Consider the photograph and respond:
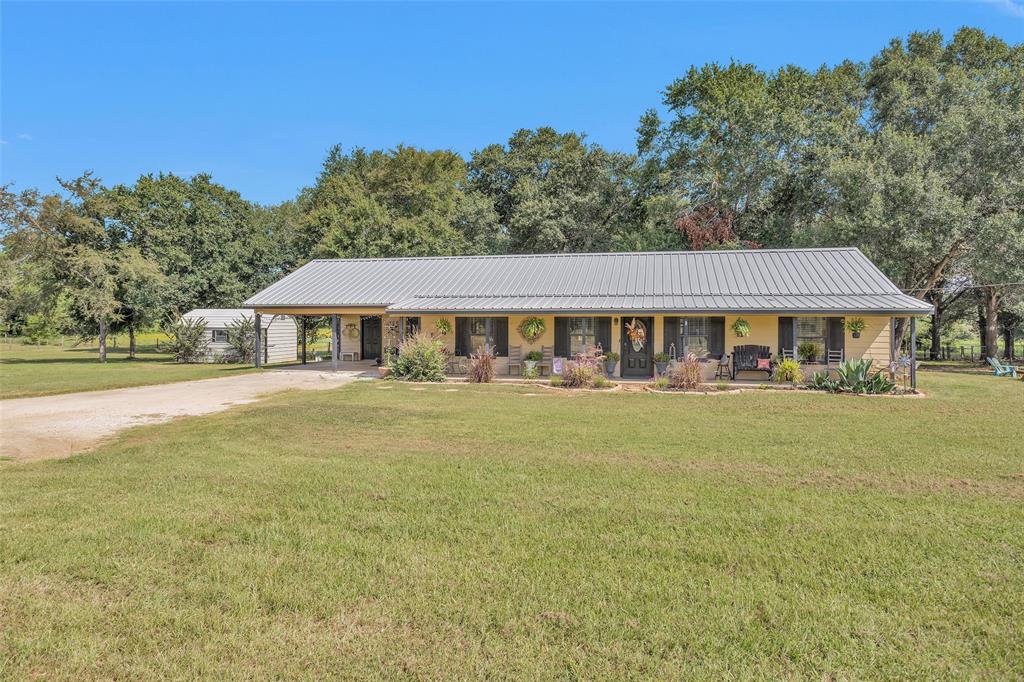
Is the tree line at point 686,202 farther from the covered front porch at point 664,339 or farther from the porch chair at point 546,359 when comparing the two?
the porch chair at point 546,359

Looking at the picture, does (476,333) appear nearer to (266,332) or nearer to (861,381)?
(861,381)

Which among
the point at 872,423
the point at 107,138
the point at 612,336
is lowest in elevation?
the point at 872,423

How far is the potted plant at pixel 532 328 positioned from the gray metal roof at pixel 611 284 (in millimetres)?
456

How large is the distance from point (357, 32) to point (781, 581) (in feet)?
50.9

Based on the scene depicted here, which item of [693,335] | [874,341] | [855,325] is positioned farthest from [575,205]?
[874,341]

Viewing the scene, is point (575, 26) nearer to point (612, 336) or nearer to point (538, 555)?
point (612, 336)

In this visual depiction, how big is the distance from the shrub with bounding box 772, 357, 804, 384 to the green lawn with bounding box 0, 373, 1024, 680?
7420 mm

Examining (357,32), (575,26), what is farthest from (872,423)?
(357,32)

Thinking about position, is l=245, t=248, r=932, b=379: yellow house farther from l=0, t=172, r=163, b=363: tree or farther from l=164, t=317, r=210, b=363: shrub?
l=0, t=172, r=163, b=363: tree

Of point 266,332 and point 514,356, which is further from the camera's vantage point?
point 266,332

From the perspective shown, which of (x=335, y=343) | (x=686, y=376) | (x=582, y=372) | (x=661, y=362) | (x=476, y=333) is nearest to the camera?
(x=686, y=376)

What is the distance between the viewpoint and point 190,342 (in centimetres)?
2588

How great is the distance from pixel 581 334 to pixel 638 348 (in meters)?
1.84

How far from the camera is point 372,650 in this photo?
267 centimetres
